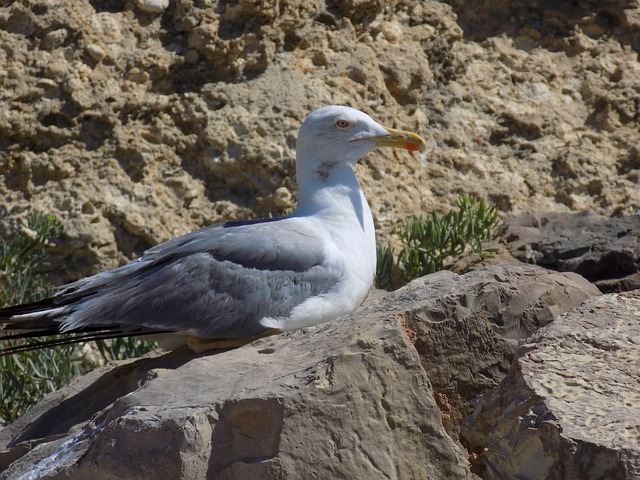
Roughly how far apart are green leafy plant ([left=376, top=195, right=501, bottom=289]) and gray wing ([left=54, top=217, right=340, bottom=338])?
165cm

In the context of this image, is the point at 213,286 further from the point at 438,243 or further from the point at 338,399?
the point at 438,243

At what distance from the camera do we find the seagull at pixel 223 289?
15.0 feet

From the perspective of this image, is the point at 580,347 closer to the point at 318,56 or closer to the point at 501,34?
the point at 318,56

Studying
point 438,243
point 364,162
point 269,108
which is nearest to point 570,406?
point 438,243

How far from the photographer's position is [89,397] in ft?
15.1

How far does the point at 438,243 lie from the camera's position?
643cm

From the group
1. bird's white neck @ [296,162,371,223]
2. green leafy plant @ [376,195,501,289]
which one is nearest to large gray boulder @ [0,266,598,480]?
bird's white neck @ [296,162,371,223]

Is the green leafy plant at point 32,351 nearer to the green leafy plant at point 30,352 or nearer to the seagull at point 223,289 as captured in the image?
the green leafy plant at point 30,352

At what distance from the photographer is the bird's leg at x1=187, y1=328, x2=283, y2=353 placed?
4633 millimetres

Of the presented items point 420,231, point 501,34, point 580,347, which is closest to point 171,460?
point 580,347

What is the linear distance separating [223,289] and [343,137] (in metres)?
1.18

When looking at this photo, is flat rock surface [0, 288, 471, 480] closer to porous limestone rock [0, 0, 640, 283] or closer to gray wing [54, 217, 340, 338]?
gray wing [54, 217, 340, 338]

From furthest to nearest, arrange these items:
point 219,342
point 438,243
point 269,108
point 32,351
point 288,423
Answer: point 269,108, point 438,243, point 32,351, point 219,342, point 288,423

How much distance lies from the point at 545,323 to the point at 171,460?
58.6 inches
